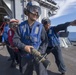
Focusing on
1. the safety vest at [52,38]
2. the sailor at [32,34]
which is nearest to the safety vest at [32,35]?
the sailor at [32,34]

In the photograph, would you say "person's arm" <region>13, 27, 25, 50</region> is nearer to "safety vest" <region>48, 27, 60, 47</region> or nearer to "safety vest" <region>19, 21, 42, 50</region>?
"safety vest" <region>19, 21, 42, 50</region>

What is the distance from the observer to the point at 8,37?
23.6ft

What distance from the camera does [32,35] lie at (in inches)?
147

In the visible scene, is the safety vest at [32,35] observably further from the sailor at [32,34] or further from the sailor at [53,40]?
the sailor at [53,40]

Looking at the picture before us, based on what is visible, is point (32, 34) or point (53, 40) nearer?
point (32, 34)

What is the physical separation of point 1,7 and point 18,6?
4.06 ft

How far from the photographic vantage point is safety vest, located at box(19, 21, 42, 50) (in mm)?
3734

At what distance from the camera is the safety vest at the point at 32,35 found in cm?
373

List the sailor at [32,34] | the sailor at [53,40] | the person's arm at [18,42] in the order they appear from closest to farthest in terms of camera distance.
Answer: the person's arm at [18,42] → the sailor at [32,34] → the sailor at [53,40]

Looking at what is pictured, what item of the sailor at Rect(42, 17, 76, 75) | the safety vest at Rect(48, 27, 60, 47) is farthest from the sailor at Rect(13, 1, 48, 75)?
the safety vest at Rect(48, 27, 60, 47)

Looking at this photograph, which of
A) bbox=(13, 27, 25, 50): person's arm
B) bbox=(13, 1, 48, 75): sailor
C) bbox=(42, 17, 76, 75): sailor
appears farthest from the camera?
bbox=(42, 17, 76, 75): sailor

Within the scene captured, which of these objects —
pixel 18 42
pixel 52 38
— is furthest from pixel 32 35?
pixel 52 38

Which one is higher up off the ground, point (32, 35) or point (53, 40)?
point (32, 35)

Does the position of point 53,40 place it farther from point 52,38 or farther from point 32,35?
point 32,35
